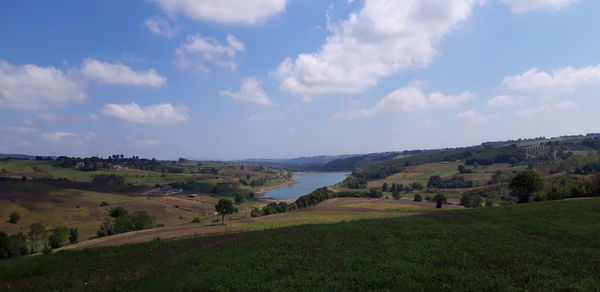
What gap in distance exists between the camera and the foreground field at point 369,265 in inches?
531

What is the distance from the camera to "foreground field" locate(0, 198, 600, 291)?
44.3 feet

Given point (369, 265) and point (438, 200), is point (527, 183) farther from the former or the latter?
point (369, 265)

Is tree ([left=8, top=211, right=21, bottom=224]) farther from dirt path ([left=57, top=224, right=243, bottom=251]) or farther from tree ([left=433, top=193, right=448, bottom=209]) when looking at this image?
tree ([left=433, top=193, right=448, bottom=209])

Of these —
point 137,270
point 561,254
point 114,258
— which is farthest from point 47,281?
point 561,254

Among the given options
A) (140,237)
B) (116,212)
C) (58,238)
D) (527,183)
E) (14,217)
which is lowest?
(116,212)

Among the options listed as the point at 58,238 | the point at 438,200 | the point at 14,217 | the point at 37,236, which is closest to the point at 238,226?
the point at 58,238

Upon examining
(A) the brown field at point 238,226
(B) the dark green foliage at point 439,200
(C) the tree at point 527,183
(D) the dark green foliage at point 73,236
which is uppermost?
(C) the tree at point 527,183

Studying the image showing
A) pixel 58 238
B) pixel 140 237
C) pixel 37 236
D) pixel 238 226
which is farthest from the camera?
pixel 37 236

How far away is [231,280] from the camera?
1448cm

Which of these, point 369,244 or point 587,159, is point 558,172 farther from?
point 369,244

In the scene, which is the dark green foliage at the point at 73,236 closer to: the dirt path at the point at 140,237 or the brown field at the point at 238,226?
the brown field at the point at 238,226

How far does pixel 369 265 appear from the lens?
1633 centimetres

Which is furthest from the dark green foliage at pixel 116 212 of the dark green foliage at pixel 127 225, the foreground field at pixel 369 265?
the foreground field at pixel 369 265

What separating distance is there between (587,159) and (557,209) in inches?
7274
